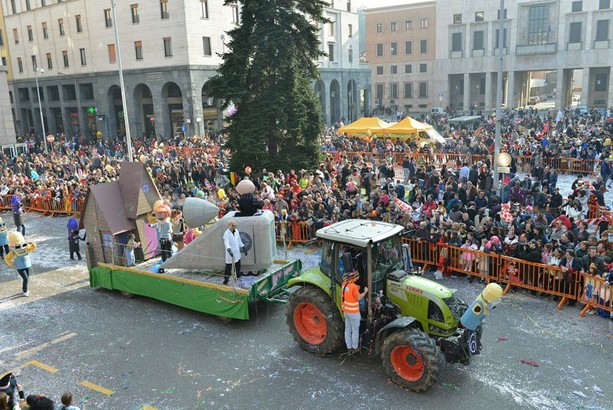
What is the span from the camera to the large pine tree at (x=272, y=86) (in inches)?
873

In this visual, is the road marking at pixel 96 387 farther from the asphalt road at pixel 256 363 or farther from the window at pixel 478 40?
the window at pixel 478 40

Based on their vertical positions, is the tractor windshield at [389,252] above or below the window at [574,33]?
below

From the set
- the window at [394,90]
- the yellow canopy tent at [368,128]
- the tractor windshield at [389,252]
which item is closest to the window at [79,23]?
the yellow canopy tent at [368,128]

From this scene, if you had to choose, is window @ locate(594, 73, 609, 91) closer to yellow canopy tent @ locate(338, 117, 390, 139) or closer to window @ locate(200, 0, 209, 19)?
yellow canopy tent @ locate(338, 117, 390, 139)

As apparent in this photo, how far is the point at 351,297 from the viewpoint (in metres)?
8.31

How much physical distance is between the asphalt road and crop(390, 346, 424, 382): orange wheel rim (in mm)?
282

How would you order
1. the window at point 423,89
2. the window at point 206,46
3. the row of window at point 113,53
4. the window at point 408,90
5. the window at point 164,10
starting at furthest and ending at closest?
the window at point 408,90, the window at point 423,89, the window at point 206,46, the row of window at point 113,53, the window at point 164,10

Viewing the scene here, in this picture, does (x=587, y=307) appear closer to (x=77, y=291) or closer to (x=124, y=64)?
(x=77, y=291)

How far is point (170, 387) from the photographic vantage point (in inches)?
340

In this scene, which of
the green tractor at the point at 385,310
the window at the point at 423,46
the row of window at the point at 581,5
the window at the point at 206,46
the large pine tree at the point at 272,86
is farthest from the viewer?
the window at the point at 423,46

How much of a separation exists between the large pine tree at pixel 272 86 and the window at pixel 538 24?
4291 cm

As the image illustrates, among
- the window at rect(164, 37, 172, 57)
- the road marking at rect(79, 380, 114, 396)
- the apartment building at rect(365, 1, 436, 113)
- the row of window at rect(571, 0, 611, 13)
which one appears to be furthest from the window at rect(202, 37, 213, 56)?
the row of window at rect(571, 0, 611, 13)

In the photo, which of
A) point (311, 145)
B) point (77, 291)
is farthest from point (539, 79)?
point (77, 291)

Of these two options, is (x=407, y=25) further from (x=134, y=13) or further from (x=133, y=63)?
(x=133, y=63)
